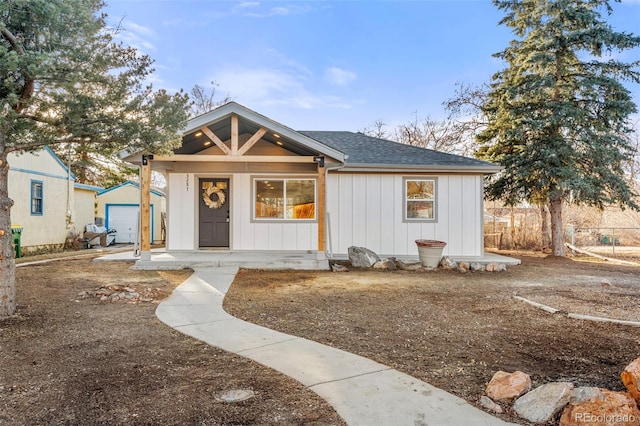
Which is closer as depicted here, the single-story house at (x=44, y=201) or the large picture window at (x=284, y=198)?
the large picture window at (x=284, y=198)

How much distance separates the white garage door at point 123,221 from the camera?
18.1 m

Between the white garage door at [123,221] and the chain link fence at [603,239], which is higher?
the white garage door at [123,221]

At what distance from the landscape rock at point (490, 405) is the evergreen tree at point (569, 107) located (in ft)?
34.9

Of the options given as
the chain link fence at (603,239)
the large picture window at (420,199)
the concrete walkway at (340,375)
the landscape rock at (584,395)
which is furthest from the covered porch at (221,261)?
the chain link fence at (603,239)

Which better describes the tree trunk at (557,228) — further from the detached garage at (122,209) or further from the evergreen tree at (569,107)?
the detached garage at (122,209)

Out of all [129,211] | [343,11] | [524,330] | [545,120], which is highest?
[343,11]

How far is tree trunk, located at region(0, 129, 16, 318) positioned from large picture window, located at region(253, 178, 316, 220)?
6399 mm

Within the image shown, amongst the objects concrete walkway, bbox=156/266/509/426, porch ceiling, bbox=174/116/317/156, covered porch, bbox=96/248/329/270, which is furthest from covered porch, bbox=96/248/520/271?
concrete walkway, bbox=156/266/509/426

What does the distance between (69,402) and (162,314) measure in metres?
2.30

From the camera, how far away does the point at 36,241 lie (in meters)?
13.5

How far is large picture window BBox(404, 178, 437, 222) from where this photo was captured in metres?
10.5

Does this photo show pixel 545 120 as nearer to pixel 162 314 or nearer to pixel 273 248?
pixel 273 248

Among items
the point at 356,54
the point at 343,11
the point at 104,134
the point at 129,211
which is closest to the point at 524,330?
the point at 104,134

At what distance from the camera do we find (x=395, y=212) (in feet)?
34.7
